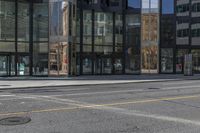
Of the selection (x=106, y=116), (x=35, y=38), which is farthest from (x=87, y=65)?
(x=106, y=116)

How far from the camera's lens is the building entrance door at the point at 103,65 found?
41.7 meters

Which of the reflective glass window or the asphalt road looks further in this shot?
the reflective glass window

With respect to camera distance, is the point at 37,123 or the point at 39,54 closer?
the point at 37,123

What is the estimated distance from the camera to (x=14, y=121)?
10.3m

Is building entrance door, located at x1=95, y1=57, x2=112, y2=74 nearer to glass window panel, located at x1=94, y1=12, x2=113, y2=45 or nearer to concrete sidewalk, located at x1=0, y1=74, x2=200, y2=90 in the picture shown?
glass window panel, located at x1=94, y1=12, x2=113, y2=45

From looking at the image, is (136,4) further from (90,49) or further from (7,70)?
(7,70)

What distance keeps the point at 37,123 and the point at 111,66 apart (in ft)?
107

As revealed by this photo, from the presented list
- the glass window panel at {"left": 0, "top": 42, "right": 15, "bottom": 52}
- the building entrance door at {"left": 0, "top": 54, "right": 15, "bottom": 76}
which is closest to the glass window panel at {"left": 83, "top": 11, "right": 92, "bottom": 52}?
the glass window panel at {"left": 0, "top": 42, "right": 15, "bottom": 52}

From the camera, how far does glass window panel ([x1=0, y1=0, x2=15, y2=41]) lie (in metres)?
36.9

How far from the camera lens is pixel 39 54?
124 ft

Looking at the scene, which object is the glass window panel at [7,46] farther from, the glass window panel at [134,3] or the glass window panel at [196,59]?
the glass window panel at [196,59]

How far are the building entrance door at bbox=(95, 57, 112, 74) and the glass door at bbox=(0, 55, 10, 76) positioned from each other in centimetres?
1000

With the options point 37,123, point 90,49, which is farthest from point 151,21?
point 37,123

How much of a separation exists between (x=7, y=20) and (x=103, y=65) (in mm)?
11716
